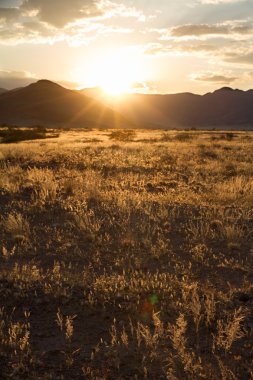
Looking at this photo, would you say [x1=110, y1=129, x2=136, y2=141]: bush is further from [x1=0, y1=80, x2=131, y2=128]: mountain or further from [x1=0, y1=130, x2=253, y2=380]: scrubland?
[x1=0, y1=80, x2=131, y2=128]: mountain

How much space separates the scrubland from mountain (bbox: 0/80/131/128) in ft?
431

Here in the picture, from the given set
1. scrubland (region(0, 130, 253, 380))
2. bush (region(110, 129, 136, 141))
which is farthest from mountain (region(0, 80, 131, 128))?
scrubland (region(0, 130, 253, 380))

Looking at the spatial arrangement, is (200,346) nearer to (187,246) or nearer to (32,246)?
(187,246)

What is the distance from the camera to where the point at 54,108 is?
518ft

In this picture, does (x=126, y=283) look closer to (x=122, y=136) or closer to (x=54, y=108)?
(x=122, y=136)

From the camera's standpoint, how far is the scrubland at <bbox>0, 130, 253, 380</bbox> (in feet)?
13.8

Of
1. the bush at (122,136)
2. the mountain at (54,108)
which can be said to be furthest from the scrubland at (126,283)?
the mountain at (54,108)

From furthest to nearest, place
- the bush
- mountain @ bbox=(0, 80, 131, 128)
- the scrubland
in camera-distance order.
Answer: mountain @ bbox=(0, 80, 131, 128) < the bush < the scrubland

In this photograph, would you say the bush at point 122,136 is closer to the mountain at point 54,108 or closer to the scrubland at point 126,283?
the scrubland at point 126,283

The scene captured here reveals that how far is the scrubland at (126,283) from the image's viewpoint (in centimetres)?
422

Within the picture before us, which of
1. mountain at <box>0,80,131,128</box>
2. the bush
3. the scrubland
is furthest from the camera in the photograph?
mountain at <box>0,80,131,128</box>

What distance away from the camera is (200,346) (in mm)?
4465

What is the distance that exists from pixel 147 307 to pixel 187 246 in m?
2.42

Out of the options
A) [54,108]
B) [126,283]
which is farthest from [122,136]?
[54,108]
